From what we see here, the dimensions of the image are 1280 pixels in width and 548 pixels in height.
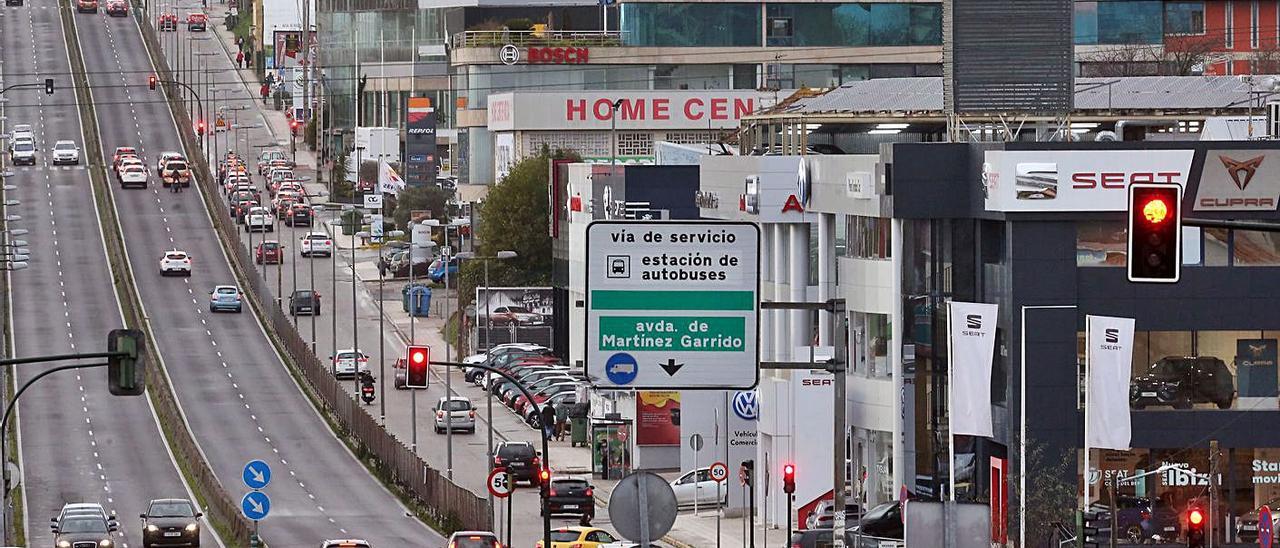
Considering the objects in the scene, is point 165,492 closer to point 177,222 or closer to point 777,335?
point 777,335

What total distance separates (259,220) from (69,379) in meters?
42.1

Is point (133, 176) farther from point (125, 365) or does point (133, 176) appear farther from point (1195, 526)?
point (125, 365)

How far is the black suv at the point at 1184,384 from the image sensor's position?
2238 inches

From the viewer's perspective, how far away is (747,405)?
7106cm

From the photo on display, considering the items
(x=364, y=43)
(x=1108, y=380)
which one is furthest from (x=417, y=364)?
(x=364, y=43)

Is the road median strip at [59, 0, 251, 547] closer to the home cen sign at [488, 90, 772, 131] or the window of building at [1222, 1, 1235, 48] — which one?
the home cen sign at [488, 90, 772, 131]

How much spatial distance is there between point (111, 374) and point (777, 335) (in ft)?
128

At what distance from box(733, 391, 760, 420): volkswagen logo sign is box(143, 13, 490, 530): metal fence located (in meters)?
8.09

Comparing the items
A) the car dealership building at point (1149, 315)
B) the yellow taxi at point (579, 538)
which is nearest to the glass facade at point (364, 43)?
the yellow taxi at point (579, 538)

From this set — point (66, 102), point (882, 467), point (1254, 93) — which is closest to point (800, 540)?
point (882, 467)

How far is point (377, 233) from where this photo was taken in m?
147

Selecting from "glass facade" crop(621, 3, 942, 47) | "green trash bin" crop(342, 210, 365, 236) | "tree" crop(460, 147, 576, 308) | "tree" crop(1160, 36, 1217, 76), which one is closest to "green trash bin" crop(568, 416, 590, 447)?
"tree" crop(460, 147, 576, 308)

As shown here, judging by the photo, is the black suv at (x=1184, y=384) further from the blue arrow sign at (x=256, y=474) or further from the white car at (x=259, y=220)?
the white car at (x=259, y=220)

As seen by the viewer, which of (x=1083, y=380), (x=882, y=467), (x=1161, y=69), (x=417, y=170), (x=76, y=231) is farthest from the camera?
(x=417, y=170)
